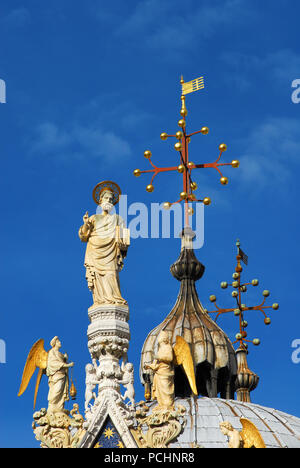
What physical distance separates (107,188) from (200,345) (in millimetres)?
17038

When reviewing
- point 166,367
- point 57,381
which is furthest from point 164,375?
point 57,381

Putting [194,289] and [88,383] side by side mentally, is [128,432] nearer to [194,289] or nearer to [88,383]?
[88,383]

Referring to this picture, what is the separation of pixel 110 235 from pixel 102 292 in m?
1.61

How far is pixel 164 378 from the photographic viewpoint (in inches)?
1294

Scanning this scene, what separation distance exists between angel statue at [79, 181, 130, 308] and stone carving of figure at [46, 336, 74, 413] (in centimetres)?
151

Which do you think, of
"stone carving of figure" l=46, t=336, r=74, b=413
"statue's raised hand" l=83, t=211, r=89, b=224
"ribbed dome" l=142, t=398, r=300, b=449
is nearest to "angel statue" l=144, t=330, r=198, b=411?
"stone carving of figure" l=46, t=336, r=74, b=413

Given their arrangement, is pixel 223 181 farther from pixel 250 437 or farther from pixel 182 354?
pixel 250 437

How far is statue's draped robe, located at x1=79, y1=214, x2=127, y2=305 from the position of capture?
3359 cm

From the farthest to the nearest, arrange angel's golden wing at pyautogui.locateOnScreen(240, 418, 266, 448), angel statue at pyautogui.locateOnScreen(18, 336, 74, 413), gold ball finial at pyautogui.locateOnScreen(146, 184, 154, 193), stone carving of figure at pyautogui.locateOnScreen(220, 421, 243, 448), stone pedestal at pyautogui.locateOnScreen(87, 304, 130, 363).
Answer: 1. gold ball finial at pyautogui.locateOnScreen(146, 184, 154, 193)
2. angel statue at pyautogui.locateOnScreen(18, 336, 74, 413)
3. stone pedestal at pyautogui.locateOnScreen(87, 304, 130, 363)
4. angel's golden wing at pyautogui.locateOnScreen(240, 418, 266, 448)
5. stone carving of figure at pyautogui.locateOnScreen(220, 421, 243, 448)

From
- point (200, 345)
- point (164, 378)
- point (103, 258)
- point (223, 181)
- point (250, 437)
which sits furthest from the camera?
point (200, 345)

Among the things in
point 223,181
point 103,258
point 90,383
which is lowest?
point 90,383

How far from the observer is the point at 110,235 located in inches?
1350

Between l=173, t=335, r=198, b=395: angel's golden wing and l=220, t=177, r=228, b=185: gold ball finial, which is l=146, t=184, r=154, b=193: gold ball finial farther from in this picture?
l=173, t=335, r=198, b=395: angel's golden wing
